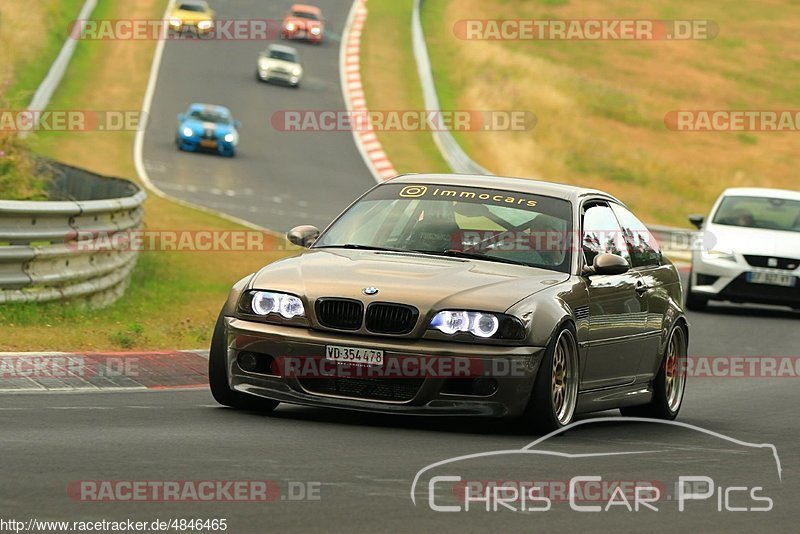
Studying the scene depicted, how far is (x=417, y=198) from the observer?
10.3m

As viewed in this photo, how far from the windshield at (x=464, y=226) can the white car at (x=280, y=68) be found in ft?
139

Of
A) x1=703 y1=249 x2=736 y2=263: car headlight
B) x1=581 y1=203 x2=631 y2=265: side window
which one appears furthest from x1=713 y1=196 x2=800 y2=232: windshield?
x1=581 y1=203 x2=631 y2=265: side window

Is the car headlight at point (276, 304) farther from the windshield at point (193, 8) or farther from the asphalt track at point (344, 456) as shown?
the windshield at point (193, 8)

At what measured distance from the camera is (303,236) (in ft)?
34.1

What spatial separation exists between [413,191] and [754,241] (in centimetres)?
1159

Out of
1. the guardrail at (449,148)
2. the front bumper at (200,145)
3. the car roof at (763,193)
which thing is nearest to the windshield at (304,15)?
the guardrail at (449,148)

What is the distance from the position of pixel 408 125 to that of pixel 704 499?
41397 millimetres

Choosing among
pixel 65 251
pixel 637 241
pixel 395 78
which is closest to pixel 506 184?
pixel 637 241

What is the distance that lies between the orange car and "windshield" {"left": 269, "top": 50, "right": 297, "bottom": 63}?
729 cm

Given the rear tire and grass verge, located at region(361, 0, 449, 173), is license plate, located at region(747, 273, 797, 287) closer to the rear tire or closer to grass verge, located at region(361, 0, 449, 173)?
the rear tire

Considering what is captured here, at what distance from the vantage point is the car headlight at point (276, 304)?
9.02 metres

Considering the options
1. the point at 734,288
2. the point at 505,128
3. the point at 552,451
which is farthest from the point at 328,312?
the point at 505,128

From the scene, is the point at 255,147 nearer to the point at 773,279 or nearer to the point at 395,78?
the point at 395,78

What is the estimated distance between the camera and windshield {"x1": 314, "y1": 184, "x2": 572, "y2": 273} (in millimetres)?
9898
